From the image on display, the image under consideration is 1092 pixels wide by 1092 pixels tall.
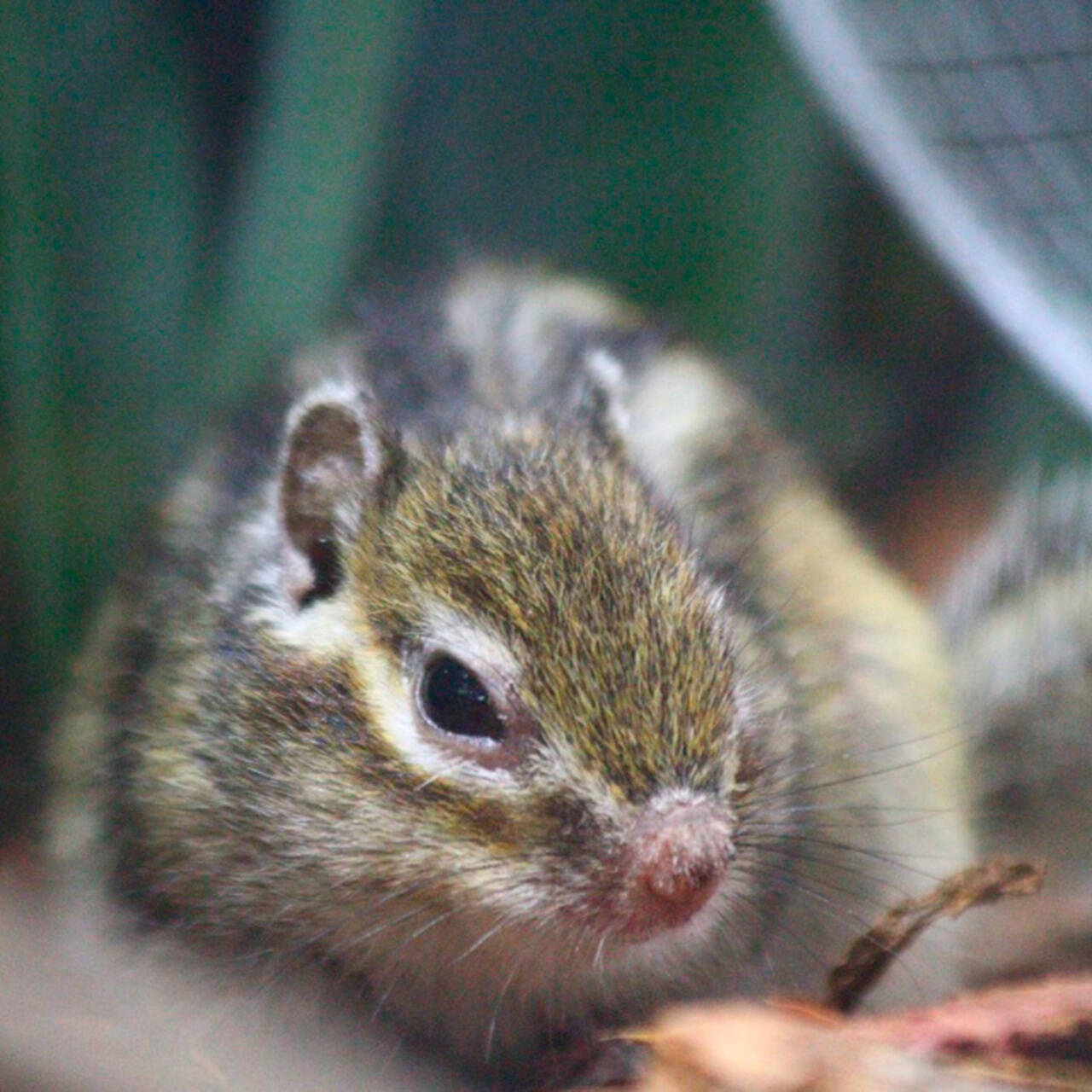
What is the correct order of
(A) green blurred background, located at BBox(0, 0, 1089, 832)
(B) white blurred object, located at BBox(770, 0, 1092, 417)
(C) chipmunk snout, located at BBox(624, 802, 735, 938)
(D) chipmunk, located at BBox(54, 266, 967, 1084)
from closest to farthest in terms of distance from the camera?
(C) chipmunk snout, located at BBox(624, 802, 735, 938), (D) chipmunk, located at BBox(54, 266, 967, 1084), (B) white blurred object, located at BBox(770, 0, 1092, 417), (A) green blurred background, located at BBox(0, 0, 1089, 832)

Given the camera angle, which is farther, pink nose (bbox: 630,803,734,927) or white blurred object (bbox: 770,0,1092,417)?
white blurred object (bbox: 770,0,1092,417)

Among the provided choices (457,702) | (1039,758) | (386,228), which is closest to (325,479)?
(457,702)

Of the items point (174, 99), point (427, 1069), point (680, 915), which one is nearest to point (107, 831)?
point (427, 1069)

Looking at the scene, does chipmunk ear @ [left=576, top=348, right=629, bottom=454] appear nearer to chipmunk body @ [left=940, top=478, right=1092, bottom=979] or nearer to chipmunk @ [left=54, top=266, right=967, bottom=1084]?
chipmunk @ [left=54, top=266, right=967, bottom=1084]

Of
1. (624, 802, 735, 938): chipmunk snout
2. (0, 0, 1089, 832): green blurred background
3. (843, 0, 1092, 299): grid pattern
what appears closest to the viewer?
(624, 802, 735, 938): chipmunk snout

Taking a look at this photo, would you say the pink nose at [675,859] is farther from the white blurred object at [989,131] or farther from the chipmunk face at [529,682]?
the white blurred object at [989,131]

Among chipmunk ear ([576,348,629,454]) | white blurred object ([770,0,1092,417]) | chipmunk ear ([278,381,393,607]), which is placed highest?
white blurred object ([770,0,1092,417])

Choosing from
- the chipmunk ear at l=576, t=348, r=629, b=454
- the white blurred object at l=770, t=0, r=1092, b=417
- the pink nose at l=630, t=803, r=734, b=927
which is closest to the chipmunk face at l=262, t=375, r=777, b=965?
the pink nose at l=630, t=803, r=734, b=927

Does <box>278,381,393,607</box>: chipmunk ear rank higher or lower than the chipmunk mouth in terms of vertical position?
higher

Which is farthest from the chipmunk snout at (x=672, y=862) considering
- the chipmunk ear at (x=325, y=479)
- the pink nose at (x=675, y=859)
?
the chipmunk ear at (x=325, y=479)
